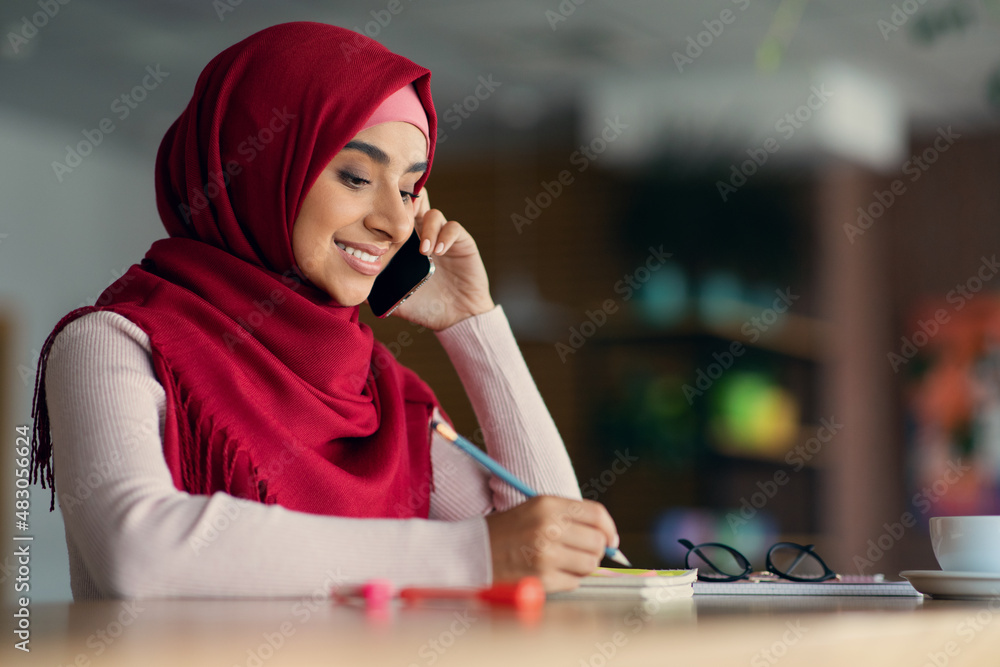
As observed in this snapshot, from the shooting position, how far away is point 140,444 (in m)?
1.00

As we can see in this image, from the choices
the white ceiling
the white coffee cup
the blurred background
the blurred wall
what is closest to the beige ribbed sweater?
the white coffee cup

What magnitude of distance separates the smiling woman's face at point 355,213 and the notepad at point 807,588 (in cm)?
62

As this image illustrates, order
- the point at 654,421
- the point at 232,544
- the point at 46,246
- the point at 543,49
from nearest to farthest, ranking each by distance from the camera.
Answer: the point at 232,544
the point at 543,49
the point at 654,421
the point at 46,246

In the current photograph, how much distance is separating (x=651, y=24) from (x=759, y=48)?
0.50 meters

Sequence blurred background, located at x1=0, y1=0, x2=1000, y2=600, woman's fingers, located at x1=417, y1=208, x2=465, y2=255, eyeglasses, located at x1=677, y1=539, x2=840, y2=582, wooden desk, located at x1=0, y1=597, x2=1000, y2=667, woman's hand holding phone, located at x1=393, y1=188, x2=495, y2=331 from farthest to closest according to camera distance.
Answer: blurred background, located at x1=0, y1=0, x2=1000, y2=600
woman's hand holding phone, located at x1=393, y1=188, x2=495, y2=331
woman's fingers, located at x1=417, y1=208, x2=465, y2=255
eyeglasses, located at x1=677, y1=539, x2=840, y2=582
wooden desk, located at x1=0, y1=597, x2=1000, y2=667

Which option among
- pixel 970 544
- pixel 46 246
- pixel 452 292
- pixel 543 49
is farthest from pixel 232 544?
pixel 46 246

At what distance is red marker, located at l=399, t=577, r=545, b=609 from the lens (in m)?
0.76

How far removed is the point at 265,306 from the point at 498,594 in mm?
663

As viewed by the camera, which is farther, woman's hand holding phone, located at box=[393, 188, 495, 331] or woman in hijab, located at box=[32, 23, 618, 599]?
woman's hand holding phone, located at box=[393, 188, 495, 331]

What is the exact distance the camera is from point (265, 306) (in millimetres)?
1324

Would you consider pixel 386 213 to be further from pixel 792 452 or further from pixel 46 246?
pixel 46 246

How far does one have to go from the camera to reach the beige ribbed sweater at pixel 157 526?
0.86 meters

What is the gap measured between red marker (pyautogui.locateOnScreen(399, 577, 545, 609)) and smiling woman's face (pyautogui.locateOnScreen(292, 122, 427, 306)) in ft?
2.19

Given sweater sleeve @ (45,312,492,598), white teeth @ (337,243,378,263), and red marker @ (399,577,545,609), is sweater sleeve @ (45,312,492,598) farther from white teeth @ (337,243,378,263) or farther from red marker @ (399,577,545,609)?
white teeth @ (337,243,378,263)
